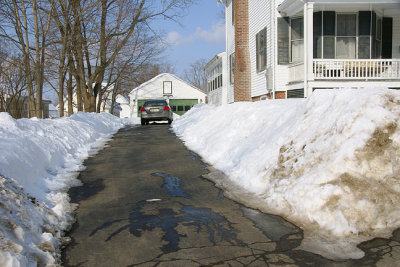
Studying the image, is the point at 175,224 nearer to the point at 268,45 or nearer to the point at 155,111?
the point at 268,45

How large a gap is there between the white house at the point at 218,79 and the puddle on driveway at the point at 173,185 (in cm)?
2029

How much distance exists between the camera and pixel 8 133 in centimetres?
764

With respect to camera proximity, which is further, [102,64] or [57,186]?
[102,64]

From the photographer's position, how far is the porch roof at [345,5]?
48.8 ft

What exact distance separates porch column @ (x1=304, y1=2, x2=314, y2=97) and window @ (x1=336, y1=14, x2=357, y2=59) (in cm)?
207

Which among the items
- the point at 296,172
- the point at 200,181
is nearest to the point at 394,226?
the point at 296,172

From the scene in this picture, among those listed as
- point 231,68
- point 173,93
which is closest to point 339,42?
point 231,68

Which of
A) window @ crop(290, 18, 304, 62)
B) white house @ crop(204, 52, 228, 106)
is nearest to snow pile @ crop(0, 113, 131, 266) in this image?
window @ crop(290, 18, 304, 62)

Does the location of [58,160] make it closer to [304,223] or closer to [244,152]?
[244,152]

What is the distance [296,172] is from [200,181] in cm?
203

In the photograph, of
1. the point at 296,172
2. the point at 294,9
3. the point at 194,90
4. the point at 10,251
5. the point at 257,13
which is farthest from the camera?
the point at 194,90

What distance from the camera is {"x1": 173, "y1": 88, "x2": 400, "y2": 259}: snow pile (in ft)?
14.0

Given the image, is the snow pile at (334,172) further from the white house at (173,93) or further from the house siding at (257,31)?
the white house at (173,93)

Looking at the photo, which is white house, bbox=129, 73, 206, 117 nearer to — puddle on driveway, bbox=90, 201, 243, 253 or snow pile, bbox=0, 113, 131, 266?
snow pile, bbox=0, 113, 131, 266
